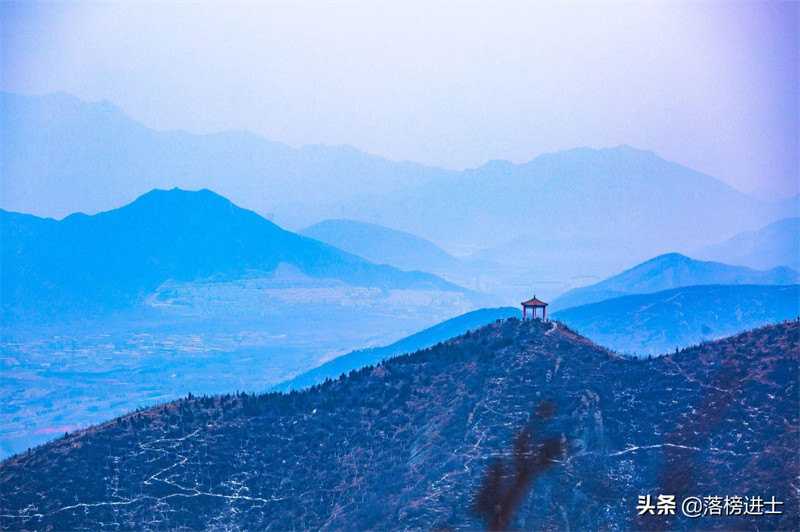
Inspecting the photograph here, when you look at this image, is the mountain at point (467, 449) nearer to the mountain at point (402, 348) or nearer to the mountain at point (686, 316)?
the mountain at point (686, 316)

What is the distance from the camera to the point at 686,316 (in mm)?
150000

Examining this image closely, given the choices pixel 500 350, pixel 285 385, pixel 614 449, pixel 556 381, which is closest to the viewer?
pixel 614 449

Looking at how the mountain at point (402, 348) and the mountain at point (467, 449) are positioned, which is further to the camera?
the mountain at point (402, 348)

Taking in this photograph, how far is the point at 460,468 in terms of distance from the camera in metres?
57.4

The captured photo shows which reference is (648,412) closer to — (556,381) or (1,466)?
(556,381)

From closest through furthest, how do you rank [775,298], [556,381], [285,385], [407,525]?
[407,525]
[556,381]
[775,298]
[285,385]

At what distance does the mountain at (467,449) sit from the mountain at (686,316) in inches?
3009

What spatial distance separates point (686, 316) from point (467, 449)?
322ft

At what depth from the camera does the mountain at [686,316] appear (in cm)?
14412

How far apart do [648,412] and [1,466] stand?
39.2m

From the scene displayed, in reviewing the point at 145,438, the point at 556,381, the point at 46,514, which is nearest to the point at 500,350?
the point at 556,381

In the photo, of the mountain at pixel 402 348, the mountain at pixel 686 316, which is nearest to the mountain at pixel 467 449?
the mountain at pixel 686 316

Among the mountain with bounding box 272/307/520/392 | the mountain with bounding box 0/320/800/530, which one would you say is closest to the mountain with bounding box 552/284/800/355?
the mountain with bounding box 272/307/520/392

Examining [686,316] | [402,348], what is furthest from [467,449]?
[686,316]
